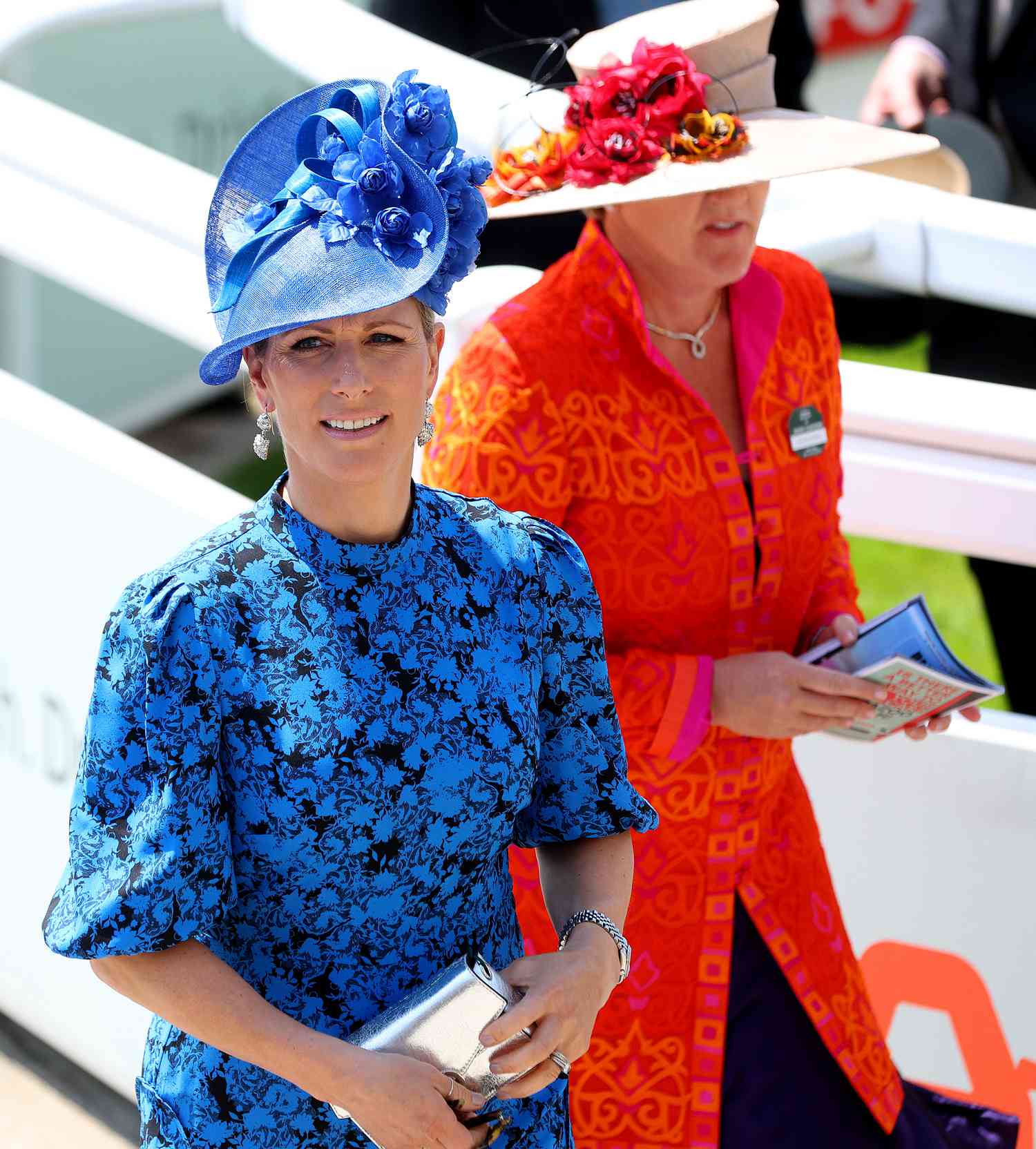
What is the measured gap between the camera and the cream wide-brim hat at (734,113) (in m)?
2.46

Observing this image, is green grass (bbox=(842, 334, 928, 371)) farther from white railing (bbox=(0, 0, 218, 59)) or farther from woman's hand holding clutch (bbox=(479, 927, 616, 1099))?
woman's hand holding clutch (bbox=(479, 927, 616, 1099))

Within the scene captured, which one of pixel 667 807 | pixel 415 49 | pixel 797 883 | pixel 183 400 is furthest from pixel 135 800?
pixel 183 400

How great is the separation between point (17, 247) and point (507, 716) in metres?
1.91

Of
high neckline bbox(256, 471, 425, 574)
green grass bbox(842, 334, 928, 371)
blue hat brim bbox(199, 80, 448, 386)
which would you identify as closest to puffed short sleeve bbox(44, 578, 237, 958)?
high neckline bbox(256, 471, 425, 574)

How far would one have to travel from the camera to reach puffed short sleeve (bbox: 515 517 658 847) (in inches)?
77.5

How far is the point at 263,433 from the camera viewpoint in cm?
190

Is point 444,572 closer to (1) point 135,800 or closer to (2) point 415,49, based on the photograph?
(1) point 135,800

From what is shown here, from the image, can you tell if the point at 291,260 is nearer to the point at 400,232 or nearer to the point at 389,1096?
the point at 400,232

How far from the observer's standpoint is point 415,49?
406cm

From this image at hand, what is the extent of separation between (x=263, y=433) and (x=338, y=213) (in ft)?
0.95

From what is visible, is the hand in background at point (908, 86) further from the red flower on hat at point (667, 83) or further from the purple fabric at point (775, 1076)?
the purple fabric at point (775, 1076)

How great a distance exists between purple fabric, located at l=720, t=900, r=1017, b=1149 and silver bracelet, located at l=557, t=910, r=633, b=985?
653 millimetres

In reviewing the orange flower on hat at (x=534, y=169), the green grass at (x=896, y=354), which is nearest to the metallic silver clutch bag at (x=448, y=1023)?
the orange flower on hat at (x=534, y=169)

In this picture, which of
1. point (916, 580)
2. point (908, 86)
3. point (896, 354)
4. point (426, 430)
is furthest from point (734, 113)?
point (896, 354)
